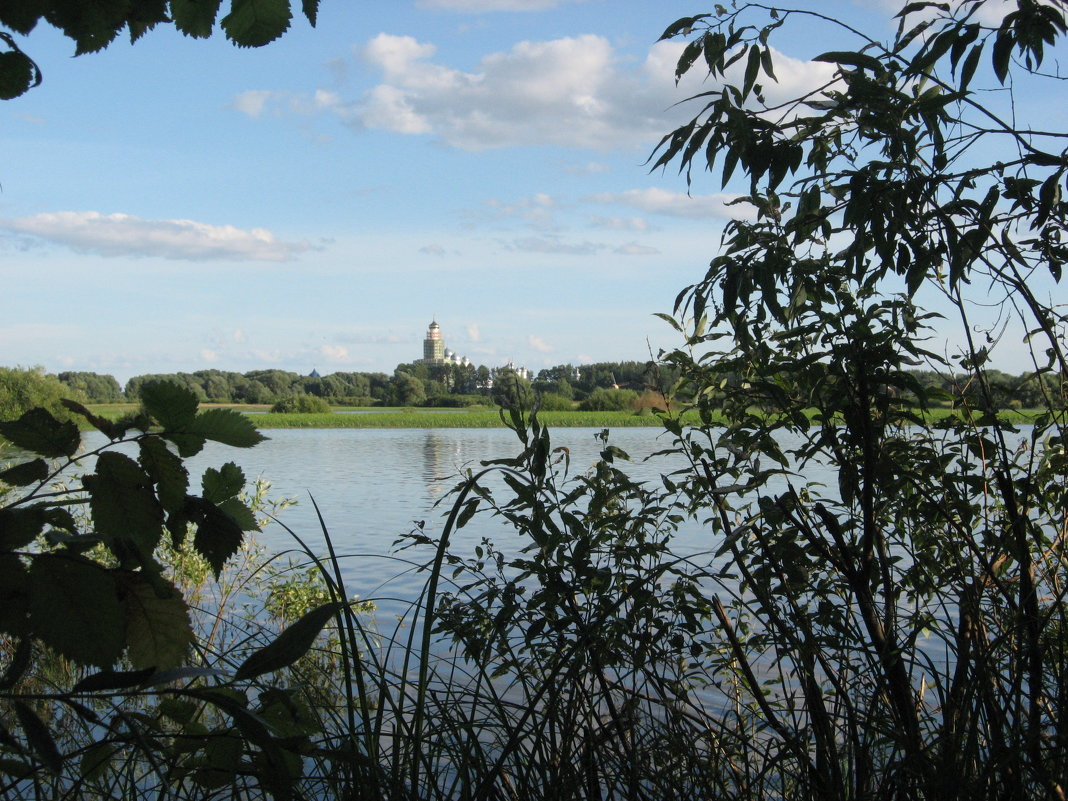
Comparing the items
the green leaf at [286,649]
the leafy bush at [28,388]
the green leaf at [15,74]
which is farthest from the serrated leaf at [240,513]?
the leafy bush at [28,388]

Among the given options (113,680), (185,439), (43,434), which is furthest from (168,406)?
(113,680)

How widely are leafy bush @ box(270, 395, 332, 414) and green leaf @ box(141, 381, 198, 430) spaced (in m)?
61.5

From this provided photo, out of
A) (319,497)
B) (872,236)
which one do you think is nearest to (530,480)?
(872,236)

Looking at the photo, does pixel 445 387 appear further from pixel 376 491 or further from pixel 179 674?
pixel 179 674

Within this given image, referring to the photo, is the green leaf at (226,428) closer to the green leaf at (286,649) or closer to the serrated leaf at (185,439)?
the serrated leaf at (185,439)

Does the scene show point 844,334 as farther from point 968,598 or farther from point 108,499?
point 108,499

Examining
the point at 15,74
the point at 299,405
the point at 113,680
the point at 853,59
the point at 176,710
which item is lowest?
the point at 299,405

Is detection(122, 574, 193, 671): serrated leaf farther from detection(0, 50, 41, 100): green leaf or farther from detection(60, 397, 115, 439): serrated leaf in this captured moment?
detection(0, 50, 41, 100): green leaf

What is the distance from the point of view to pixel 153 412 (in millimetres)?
928

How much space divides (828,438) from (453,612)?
1.14 metres

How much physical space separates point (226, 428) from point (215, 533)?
11cm

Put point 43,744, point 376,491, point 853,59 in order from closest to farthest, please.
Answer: point 43,744
point 853,59
point 376,491

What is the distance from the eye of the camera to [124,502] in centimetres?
91

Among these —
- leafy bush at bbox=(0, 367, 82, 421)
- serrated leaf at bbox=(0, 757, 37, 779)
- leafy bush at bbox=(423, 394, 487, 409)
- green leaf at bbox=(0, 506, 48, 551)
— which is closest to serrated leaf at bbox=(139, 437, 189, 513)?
green leaf at bbox=(0, 506, 48, 551)
